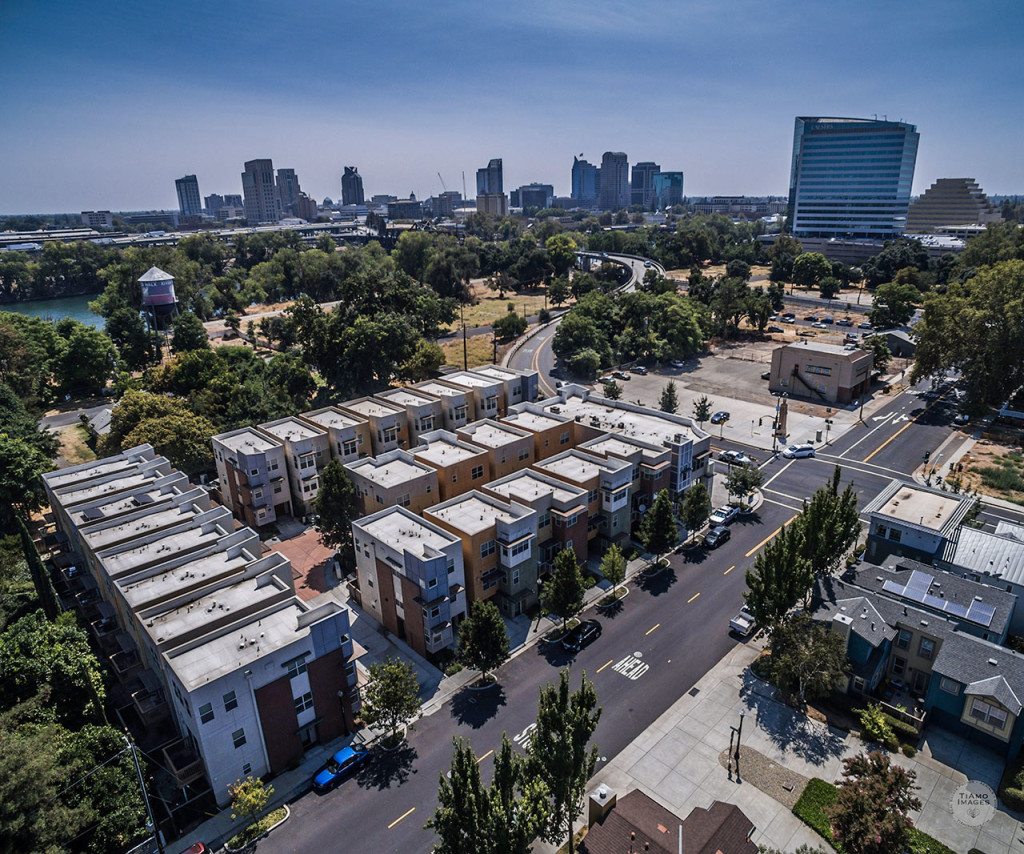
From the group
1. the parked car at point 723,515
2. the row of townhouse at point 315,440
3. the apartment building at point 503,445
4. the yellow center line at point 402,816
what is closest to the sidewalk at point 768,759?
the yellow center line at point 402,816

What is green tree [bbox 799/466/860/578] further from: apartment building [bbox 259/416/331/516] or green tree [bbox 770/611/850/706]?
apartment building [bbox 259/416/331/516]

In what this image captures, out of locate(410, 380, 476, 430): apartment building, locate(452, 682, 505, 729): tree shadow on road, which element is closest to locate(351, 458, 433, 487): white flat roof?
locate(410, 380, 476, 430): apartment building

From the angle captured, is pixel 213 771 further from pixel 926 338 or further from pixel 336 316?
pixel 926 338

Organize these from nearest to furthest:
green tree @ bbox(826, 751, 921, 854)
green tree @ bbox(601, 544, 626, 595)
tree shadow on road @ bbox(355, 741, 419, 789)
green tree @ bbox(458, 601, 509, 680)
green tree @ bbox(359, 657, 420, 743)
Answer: green tree @ bbox(826, 751, 921, 854), tree shadow on road @ bbox(355, 741, 419, 789), green tree @ bbox(359, 657, 420, 743), green tree @ bbox(458, 601, 509, 680), green tree @ bbox(601, 544, 626, 595)

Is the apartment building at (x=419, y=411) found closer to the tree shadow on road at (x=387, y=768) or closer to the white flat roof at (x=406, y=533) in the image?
the white flat roof at (x=406, y=533)

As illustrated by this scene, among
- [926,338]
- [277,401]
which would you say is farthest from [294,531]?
[926,338]

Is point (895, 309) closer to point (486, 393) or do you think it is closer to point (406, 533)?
point (486, 393)
